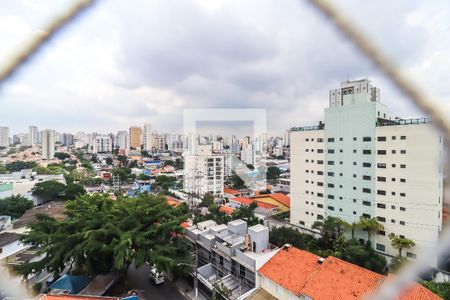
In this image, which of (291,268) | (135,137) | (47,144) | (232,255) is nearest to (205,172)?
(232,255)

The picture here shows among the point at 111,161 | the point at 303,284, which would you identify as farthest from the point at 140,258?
the point at 111,161

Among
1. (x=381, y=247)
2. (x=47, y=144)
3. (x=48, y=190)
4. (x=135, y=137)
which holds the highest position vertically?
(x=135, y=137)

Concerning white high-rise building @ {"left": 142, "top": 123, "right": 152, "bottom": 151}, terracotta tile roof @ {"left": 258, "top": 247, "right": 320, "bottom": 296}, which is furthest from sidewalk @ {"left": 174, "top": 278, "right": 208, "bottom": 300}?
white high-rise building @ {"left": 142, "top": 123, "right": 152, "bottom": 151}

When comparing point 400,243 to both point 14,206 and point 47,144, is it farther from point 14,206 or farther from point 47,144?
point 47,144

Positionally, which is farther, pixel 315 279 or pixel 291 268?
pixel 291 268

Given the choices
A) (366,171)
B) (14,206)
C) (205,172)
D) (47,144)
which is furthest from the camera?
(47,144)

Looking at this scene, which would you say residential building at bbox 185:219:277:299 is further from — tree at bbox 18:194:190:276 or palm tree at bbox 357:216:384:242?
palm tree at bbox 357:216:384:242

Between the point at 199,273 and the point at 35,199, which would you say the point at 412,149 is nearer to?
the point at 199,273
